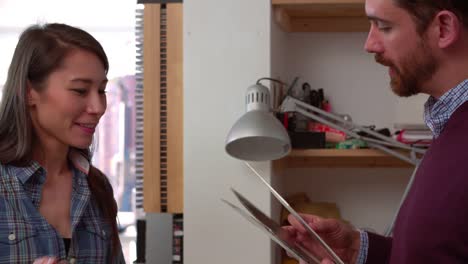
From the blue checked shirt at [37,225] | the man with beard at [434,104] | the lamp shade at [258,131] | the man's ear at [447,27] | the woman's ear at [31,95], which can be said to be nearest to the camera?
the man with beard at [434,104]

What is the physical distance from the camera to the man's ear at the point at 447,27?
3.79ft

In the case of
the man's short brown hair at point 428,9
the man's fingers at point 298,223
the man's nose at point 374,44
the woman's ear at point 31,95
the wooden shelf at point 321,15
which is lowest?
the man's fingers at point 298,223

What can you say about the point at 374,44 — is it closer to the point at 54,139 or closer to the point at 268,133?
the point at 268,133

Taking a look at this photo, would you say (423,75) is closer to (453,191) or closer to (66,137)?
(453,191)

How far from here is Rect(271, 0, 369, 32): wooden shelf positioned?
2.03 m

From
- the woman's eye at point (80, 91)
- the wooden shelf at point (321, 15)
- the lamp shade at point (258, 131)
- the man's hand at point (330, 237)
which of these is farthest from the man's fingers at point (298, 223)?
the wooden shelf at point (321, 15)

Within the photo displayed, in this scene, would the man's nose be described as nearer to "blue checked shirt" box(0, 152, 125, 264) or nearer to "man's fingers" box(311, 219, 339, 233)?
"man's fingers" box(311, 219, 339, 233)

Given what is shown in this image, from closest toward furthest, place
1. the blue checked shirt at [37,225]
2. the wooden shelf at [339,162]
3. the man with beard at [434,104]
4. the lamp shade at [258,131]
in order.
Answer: the man with beard at [434,104] → the blue checked shirt at [37,225] → the lamp shade at [258,131] → the wooden shelf at [339,162]

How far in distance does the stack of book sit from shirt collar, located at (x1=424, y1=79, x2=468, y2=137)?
0.86 m

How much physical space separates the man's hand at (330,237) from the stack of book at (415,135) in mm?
687

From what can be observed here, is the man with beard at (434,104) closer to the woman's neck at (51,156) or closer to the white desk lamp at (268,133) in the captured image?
the white desk lamp at (268,133)

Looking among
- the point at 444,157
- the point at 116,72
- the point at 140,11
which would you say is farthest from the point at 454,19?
the point at 116,72

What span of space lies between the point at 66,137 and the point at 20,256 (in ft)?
1.03

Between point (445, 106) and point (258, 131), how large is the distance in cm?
67
